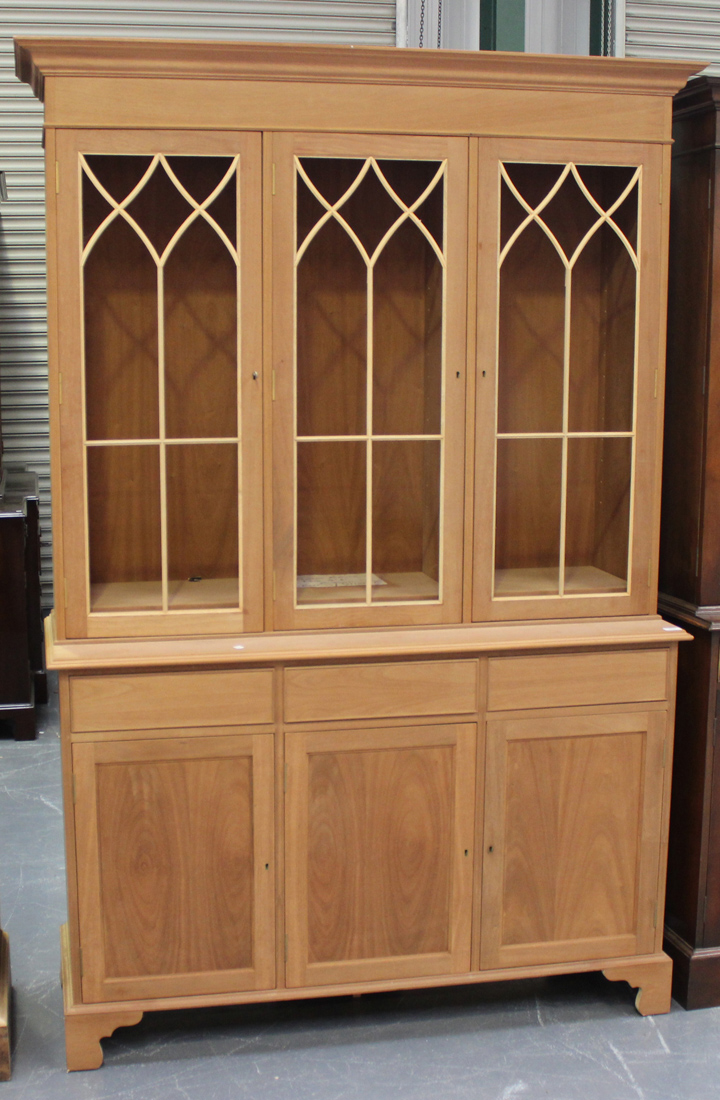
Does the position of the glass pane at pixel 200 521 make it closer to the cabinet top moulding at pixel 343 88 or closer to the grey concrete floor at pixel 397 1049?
the cabinet top moulding at pixel 343 88

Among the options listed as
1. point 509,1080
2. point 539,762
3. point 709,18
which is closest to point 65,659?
point 539,762

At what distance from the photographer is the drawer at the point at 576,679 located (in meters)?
2.44

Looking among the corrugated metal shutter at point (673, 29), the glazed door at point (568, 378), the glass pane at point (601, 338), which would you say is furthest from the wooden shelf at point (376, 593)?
the corrugated metal shutter at point (673, 29)

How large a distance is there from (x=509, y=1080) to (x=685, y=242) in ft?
6.46

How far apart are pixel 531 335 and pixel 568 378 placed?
0.15m

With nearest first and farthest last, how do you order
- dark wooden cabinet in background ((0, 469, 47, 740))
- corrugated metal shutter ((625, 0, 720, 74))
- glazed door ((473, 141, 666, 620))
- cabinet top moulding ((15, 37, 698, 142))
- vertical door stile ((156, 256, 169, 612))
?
cabinet top moulding ((15, 37, 698, 142)), vertical door stile ((156, 256, 169, 612)), glazed door ((473, 141, 666, 620)), dark wooden cabinet in background ((0, 469, 47, 740)), corrugated metal shutter ((625, 0, 720, 74))

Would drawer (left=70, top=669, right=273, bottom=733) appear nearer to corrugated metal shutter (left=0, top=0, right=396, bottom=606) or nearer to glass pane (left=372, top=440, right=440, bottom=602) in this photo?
glass pane (left=372, top=440, right=440, bottom=602)

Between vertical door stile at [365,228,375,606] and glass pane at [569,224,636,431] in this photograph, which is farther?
glass pane at [569,224,636,431]

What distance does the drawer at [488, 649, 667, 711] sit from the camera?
2436 mm

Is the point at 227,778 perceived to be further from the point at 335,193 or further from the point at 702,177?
the point at 702,177

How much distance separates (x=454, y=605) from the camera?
2.44 metres

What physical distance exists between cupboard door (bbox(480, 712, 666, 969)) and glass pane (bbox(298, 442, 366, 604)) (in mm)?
517

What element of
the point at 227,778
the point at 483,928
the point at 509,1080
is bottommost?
the point at 509,1080

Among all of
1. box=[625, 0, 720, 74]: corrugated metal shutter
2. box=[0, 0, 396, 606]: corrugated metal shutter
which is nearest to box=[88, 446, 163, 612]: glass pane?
box=[0, 0, 396, 606]: corrugated metal shutter
